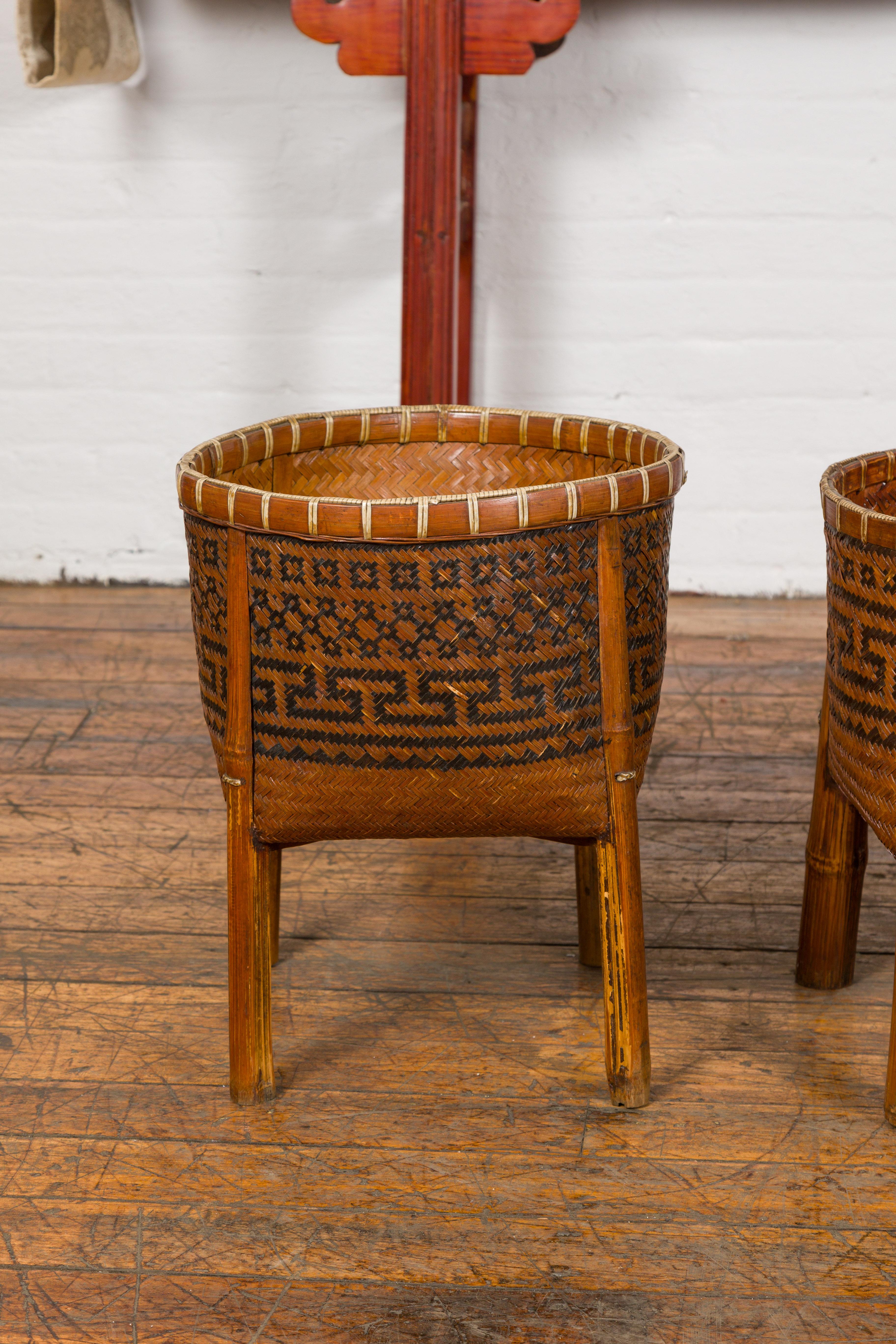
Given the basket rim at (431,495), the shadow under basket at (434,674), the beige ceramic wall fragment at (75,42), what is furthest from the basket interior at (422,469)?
the beige ceramic wall fragment at (75,42)

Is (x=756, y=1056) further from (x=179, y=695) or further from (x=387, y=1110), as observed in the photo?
(x=179, y=695)

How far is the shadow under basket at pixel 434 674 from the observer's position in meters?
1.17

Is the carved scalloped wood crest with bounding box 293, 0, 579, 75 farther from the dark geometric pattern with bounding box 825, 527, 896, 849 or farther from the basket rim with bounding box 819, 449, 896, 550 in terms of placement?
the dark geometric pattern with bounding box 825, 527, 896, 849

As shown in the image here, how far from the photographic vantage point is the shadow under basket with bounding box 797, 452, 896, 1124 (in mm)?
1170

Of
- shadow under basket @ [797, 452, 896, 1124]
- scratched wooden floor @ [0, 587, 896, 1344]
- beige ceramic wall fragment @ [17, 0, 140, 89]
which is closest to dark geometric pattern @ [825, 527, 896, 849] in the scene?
shadow under basket @ [797, 452, 896, 1124]

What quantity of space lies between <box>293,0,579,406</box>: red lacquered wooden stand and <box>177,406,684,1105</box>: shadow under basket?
1011 millimetres

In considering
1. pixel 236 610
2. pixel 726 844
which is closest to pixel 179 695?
pixel 726 844

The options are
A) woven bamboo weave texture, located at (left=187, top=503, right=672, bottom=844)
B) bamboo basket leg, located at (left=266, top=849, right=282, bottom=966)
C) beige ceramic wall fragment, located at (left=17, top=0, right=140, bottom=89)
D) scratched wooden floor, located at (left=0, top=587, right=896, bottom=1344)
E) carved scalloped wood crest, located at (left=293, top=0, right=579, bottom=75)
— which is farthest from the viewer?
beige ceramic wall fragment, located at (left=17, top=0, right=140, bottom=89)

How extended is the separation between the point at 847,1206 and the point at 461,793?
0.46 m

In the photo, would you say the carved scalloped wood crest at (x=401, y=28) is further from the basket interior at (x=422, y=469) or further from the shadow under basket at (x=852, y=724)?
the shadow under basket at (x=852, y=724)

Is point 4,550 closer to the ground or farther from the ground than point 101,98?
closer to the ground

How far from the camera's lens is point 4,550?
2977mm

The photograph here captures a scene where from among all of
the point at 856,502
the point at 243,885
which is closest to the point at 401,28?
the point at 856,502

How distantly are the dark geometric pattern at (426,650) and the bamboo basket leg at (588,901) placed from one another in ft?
1.02
